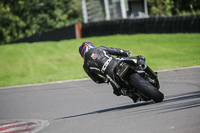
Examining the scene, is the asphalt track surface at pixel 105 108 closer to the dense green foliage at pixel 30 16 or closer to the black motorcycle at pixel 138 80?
the black motorcycle at pixel 138 80

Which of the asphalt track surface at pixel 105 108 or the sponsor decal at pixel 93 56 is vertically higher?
the sponsor decal at pixel 93 56

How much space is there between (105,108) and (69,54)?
15320 mm

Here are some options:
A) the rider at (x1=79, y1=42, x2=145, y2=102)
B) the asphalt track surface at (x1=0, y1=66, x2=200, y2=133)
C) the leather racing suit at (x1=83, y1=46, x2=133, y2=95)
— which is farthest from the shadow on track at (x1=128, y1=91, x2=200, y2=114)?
the leather racing suit at (x1=83, y1=46, x2=133, y2=95)

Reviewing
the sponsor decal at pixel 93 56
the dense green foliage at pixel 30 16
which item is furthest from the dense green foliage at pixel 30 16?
the sponsor decal at pixel 93 56

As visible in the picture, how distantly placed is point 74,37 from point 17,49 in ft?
18.9

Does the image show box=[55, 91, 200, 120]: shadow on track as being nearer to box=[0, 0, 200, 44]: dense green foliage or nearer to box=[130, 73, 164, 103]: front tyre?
box=[130, 73, 164, 103]: front tyre

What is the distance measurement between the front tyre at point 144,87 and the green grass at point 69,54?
910cm

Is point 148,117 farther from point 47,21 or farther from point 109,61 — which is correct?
point 47,21

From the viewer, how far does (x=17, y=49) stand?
25.6 metres

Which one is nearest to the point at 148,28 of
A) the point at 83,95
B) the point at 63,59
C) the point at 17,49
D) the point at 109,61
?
the point at 63,59

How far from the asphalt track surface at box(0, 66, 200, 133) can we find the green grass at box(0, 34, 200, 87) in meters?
5.00

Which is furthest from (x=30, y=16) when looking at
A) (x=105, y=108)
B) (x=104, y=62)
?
(x=104, y=62)

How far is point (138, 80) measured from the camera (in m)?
6.30

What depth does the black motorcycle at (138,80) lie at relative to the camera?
20.5ft
